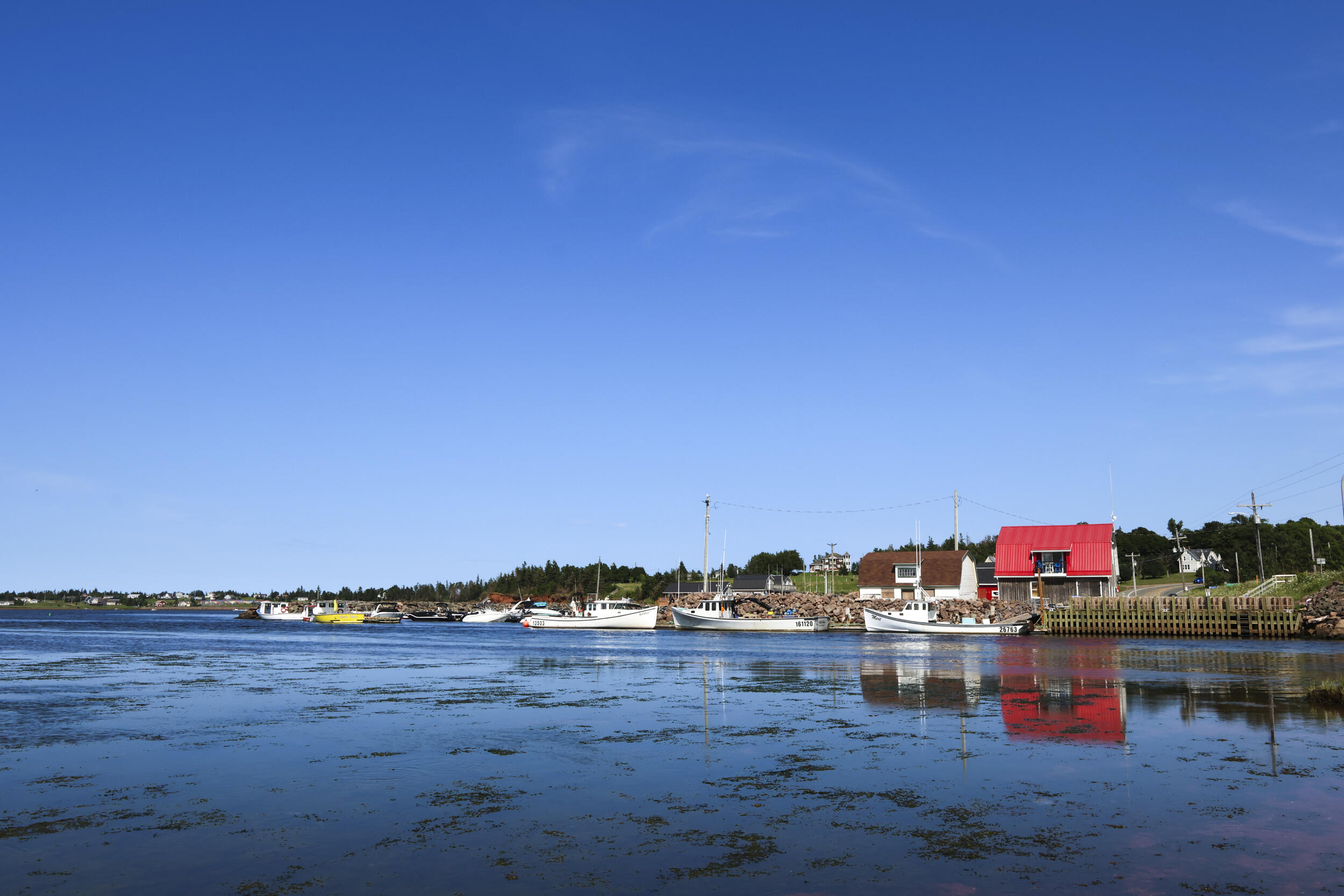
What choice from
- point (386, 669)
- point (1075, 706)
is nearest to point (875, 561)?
point (386, 669)

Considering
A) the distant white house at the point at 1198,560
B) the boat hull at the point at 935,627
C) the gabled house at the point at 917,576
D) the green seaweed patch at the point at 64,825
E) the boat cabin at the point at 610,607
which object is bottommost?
the green seaweed patch at the point at 64,825

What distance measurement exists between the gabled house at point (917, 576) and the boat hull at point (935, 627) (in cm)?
2435

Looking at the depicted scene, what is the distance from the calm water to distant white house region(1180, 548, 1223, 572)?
470ft

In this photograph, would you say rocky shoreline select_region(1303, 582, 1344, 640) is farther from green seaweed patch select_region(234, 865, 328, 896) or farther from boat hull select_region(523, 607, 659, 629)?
green seaweed patch select_region(234, 865, 328, 896)

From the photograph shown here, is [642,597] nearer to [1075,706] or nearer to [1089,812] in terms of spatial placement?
[1075,706]

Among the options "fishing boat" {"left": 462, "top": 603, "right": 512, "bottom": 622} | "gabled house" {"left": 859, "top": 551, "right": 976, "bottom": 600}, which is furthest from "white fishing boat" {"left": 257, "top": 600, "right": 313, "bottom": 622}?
"gabled house" {"left": 859, "top": 551, "right": 976, "bottom": 600}

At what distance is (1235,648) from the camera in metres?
54.6

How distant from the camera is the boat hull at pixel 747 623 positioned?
101 metres

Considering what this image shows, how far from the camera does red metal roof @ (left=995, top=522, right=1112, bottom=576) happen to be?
98.4 metres

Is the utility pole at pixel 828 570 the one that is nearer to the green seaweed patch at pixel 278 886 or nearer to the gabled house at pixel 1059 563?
the gabled house at pixel 1059 563

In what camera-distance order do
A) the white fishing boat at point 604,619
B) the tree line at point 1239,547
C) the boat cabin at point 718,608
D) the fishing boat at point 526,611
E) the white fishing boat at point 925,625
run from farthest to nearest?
the fishing boat at point 526,611 < the tree line at point 1239,547 < the white fishing boat at point 604,619 < the boat cabin at point 718,608 < the white fishing boat at point 925,625

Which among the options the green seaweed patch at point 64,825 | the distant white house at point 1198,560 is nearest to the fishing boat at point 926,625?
the green seaweed patch at point 64,825

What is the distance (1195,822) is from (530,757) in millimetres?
11031

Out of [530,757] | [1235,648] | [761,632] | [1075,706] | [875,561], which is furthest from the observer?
[875,561]
